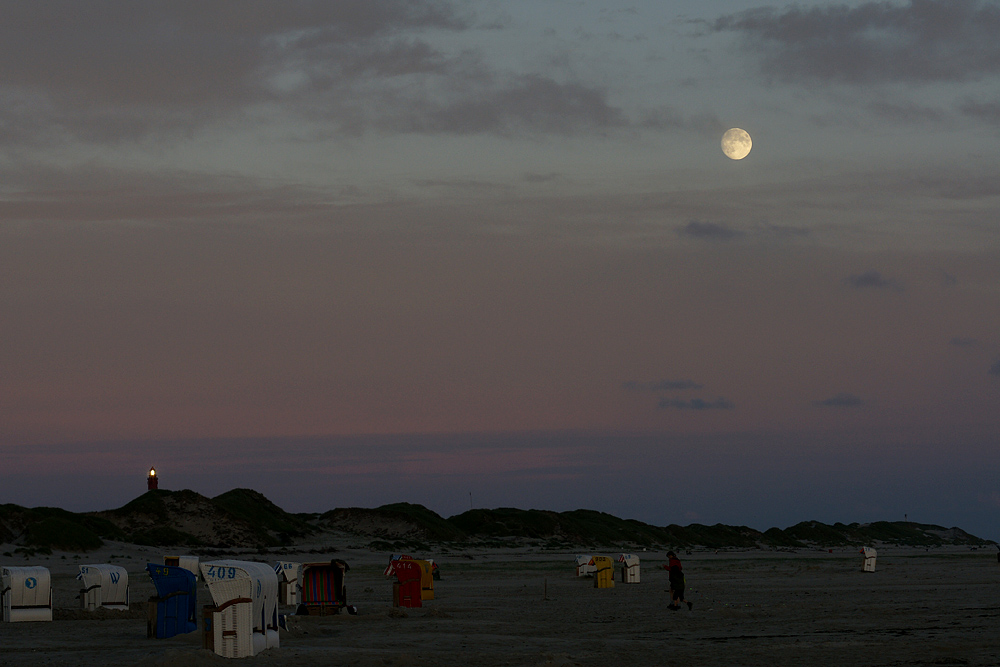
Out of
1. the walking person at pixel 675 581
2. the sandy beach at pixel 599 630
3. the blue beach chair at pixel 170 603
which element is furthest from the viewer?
the walking person at pixel 675 581

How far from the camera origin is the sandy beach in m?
18.5

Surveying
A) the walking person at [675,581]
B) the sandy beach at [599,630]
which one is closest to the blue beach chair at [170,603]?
the sandy beach at [599,630]

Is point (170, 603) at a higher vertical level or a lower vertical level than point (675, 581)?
higher

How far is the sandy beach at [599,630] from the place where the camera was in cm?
1852

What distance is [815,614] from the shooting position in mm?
27125

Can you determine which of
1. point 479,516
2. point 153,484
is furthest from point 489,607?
point 479,516

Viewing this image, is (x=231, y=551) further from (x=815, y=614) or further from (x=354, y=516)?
(x=815, y=614)

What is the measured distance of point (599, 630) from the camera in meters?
24.1

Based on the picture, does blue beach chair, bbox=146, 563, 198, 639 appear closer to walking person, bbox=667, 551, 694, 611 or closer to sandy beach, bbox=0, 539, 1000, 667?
sandy beach, bbox=0, 539, 1000, 667

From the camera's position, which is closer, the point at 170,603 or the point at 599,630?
the point at 170,603

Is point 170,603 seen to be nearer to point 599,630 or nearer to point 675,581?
point 599,630

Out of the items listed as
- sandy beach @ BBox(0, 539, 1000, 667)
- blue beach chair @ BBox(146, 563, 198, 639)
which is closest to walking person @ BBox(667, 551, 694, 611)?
sandy beach @ BBox(0, 539, 1000, 667)

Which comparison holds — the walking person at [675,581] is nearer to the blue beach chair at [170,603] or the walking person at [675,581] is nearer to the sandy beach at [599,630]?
the sandy beach at [599,630]

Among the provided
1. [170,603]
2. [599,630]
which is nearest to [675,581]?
[599,630]
